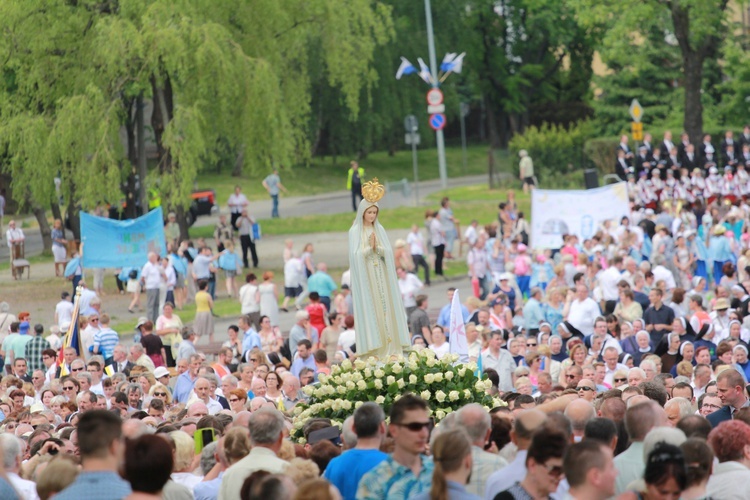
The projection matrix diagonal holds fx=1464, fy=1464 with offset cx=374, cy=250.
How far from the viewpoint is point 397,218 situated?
4303 cm

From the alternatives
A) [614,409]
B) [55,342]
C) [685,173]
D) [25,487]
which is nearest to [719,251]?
[685,173]

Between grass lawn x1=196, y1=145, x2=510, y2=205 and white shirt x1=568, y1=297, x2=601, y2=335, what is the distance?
102ft

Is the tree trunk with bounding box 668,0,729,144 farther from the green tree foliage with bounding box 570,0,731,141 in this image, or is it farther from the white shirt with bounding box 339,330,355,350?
the white shirt with bounding box 339,330,355,350

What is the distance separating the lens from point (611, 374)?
17.4 m

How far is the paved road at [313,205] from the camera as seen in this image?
4366 cm

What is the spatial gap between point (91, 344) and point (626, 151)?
22.5 meters

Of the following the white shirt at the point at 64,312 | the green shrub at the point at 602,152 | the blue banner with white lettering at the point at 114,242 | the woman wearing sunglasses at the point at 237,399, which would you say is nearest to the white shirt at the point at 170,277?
the blue banner with white lettering at the point at 114,242

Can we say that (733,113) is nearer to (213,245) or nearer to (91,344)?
(213,245)

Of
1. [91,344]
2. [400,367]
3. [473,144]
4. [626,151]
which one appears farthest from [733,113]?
[400,367]

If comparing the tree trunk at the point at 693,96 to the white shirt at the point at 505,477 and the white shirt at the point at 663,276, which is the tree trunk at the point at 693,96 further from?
the white shirt at the point at 505,477

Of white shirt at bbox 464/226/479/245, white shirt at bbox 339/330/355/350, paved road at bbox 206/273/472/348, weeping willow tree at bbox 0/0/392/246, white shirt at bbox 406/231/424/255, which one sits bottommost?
paved road at bbox 206/273/472/348

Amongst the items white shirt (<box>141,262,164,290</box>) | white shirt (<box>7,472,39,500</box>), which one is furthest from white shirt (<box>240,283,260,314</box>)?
white shirt (<box>7,472,39,500</box>)

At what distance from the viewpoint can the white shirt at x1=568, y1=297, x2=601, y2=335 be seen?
71.8 ft

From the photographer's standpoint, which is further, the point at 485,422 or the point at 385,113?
the point at 385,113
